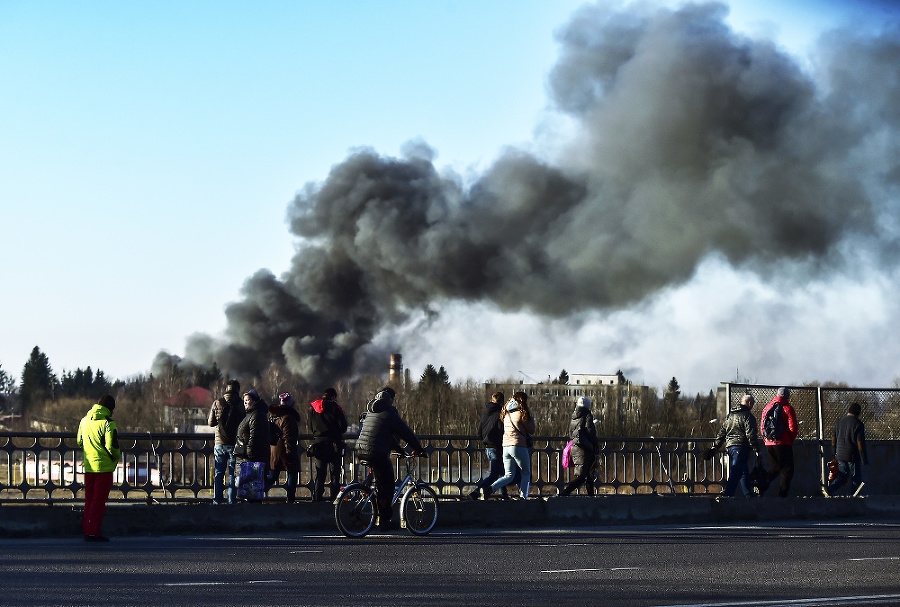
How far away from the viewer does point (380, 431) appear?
1317 centimetres

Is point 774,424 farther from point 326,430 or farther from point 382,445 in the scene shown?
point 382,445

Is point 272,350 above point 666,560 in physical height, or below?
above

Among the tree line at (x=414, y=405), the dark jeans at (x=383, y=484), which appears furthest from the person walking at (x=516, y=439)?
the tree line at (x=414, y=405)

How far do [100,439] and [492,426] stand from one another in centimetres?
596

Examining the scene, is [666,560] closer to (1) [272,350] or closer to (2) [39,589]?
(2) [39,589]

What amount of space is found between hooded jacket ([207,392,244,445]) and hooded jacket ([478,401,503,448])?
3614 millimetres

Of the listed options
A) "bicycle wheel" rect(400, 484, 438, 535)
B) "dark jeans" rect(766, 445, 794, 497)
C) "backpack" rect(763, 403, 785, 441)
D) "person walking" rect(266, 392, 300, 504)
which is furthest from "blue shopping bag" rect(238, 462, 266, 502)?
"dark jeans" rect(766, 445, 794, 497)

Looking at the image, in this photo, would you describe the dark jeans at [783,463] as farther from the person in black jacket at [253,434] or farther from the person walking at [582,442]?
the person in black jacket at [253,434]

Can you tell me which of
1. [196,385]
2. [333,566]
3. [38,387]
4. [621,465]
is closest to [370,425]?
[333,566]

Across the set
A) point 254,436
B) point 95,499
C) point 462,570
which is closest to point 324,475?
point 254,436

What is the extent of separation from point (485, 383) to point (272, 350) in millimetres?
17439

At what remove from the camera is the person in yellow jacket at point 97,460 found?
13016mm

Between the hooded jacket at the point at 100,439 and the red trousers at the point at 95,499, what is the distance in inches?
4.4

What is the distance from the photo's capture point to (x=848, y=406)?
19984 mm
